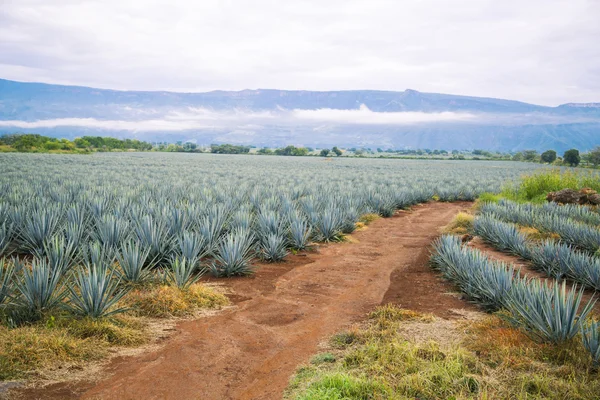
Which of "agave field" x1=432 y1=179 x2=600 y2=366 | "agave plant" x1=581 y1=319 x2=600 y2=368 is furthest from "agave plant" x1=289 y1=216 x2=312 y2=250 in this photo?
"agave plant" x1=581 y1=319 x2=600 y2=368

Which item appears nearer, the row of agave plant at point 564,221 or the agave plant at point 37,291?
the agave plant at point 37,291

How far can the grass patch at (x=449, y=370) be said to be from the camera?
2945mm

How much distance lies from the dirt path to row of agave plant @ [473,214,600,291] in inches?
64.1

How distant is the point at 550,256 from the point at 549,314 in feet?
12.0

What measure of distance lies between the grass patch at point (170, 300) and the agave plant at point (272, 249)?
2.24 m

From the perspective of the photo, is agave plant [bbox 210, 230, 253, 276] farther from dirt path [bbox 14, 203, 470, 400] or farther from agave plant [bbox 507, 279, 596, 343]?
agave plant [bbox 507, 279, 596, 343]

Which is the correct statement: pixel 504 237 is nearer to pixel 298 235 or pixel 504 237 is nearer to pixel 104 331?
pixel 298 235

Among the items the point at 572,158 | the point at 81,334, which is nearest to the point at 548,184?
the point at 81,334

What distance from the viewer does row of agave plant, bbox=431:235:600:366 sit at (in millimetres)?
3535

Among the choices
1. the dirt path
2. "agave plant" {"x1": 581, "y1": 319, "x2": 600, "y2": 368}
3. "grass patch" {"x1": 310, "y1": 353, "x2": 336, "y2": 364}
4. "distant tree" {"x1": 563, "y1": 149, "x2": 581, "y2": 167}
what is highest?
"distant tree" {"x1": 563, "y1": 149, "x2": 581, "y2": 167}

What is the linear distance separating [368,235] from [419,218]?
4159mm

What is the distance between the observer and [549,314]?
3619 mm

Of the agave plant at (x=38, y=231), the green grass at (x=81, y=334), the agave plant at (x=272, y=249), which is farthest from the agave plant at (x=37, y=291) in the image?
the agave plant at (x=272, y=249)

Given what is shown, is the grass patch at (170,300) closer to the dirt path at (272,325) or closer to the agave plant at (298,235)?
the dirt path at (272,325)
